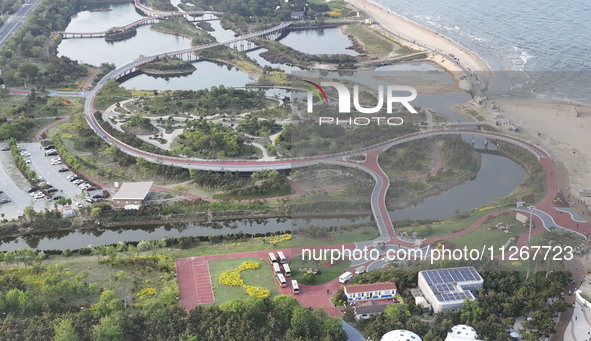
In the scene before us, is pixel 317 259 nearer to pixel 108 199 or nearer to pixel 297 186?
pixel 297 186

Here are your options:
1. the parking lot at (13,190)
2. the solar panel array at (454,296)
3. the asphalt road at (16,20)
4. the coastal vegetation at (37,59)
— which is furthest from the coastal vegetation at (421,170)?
the asphalt road at (16,20)

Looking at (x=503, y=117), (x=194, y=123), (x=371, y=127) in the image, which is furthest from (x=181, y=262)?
(x=503, y=117)

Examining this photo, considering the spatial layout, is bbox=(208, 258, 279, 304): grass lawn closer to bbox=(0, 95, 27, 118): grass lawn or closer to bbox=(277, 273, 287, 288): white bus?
bbox=(277, 273, 287, 288): white bus

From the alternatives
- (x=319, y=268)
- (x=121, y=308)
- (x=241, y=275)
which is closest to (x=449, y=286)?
(x=319, y=268)

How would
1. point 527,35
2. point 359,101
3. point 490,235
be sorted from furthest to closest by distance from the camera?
1. point 527,35
2. point 359,101
3. point 490,235

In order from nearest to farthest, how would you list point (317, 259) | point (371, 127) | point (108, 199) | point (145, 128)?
point (317, 259)
point (371, 127)
point (108, 199)
point (145, 128)

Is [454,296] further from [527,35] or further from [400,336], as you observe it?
[527,35]

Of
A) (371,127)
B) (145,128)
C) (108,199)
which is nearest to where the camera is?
(371,127)

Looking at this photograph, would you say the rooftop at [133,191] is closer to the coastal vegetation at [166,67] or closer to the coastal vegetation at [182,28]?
the coastal vegetation at [166,67]

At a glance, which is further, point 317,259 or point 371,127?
point 371,127
